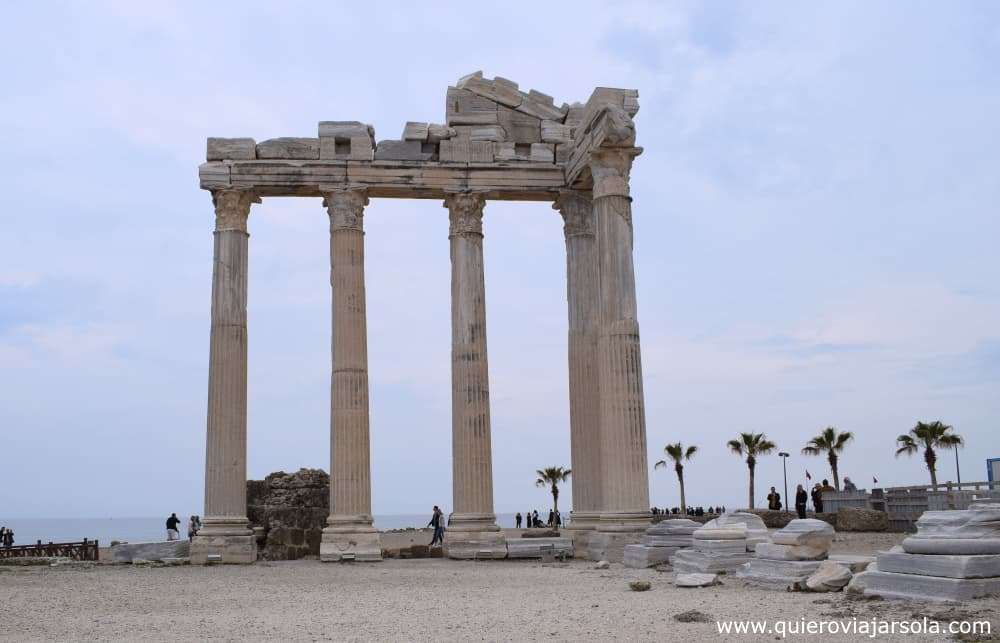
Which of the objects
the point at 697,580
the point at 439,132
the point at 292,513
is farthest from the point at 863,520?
the point at 697,580

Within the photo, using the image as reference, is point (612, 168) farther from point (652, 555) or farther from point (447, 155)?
point (652, 555)

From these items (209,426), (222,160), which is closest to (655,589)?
(209,426)

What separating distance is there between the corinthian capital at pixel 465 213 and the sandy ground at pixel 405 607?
10.2 m

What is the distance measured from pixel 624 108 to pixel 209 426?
13.8 meters

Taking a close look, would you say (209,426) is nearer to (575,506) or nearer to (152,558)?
(152,558)

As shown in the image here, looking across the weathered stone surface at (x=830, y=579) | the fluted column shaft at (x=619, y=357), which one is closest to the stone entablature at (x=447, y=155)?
the fluted column shaft at (x=619, y=357)

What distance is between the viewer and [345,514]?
26.6m

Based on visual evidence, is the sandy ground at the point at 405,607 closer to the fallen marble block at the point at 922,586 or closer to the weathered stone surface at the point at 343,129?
the fallen marble block at the point at 922,586

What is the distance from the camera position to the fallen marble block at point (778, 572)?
15945mm

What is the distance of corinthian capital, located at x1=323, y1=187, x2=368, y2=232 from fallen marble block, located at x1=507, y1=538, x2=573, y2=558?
9.80 meters

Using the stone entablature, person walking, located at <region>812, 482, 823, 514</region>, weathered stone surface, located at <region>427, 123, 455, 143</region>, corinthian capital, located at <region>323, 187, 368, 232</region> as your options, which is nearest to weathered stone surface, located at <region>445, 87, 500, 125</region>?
the stone entablature

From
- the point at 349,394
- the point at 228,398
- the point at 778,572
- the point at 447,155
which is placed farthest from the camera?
the point at 447,155

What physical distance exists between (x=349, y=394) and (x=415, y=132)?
779 centimetres

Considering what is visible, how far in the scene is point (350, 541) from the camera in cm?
2620
